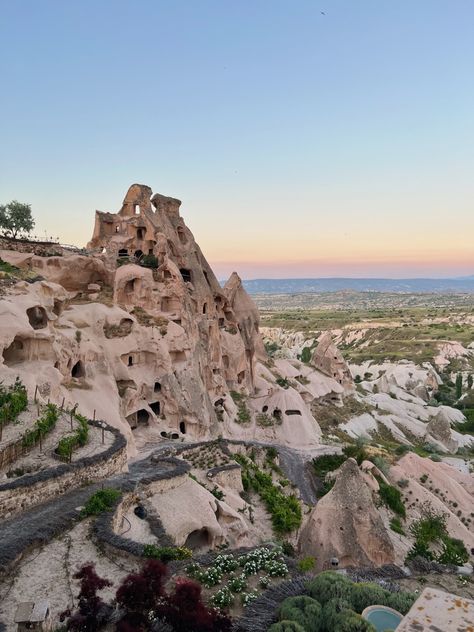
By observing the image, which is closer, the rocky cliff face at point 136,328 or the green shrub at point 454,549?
the green shrub at point 454,549

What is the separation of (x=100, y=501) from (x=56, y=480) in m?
1.91

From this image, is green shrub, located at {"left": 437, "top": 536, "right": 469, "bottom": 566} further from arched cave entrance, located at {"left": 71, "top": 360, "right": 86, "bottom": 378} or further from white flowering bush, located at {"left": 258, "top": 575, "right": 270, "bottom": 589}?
arched cave entrance, located at {"left": 71, "top": 360, "right": 86, "bottom": 378}

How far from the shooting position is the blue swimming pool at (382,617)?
7.78 meters

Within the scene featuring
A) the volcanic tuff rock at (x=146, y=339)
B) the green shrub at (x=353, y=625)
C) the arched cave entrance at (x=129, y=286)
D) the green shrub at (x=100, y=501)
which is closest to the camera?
the green shrub at (x=353, y=625)

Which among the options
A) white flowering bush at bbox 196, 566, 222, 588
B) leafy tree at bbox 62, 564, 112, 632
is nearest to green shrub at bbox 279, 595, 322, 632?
leafy tree at bbox 62, 564, 112, 632

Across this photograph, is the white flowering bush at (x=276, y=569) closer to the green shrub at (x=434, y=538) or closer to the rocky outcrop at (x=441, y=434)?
the green shrub at (x=434, y=538)

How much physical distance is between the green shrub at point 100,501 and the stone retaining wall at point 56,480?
1.36 m

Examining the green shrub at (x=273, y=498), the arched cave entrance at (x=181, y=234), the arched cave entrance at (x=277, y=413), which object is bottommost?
the arched cave entrance at (x=277, y=413)

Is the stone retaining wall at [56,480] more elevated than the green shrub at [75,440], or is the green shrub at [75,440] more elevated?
the green shrub at [75,440]

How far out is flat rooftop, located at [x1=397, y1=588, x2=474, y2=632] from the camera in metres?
5.77

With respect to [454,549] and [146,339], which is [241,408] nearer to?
[146,339]

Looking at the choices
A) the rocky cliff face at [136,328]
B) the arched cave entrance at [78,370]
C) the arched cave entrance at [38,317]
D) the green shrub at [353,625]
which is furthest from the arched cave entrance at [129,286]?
the green shrub at [353,625]

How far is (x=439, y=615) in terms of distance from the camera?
237 inches

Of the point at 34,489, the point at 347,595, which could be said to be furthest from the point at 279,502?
the point at 347,595
